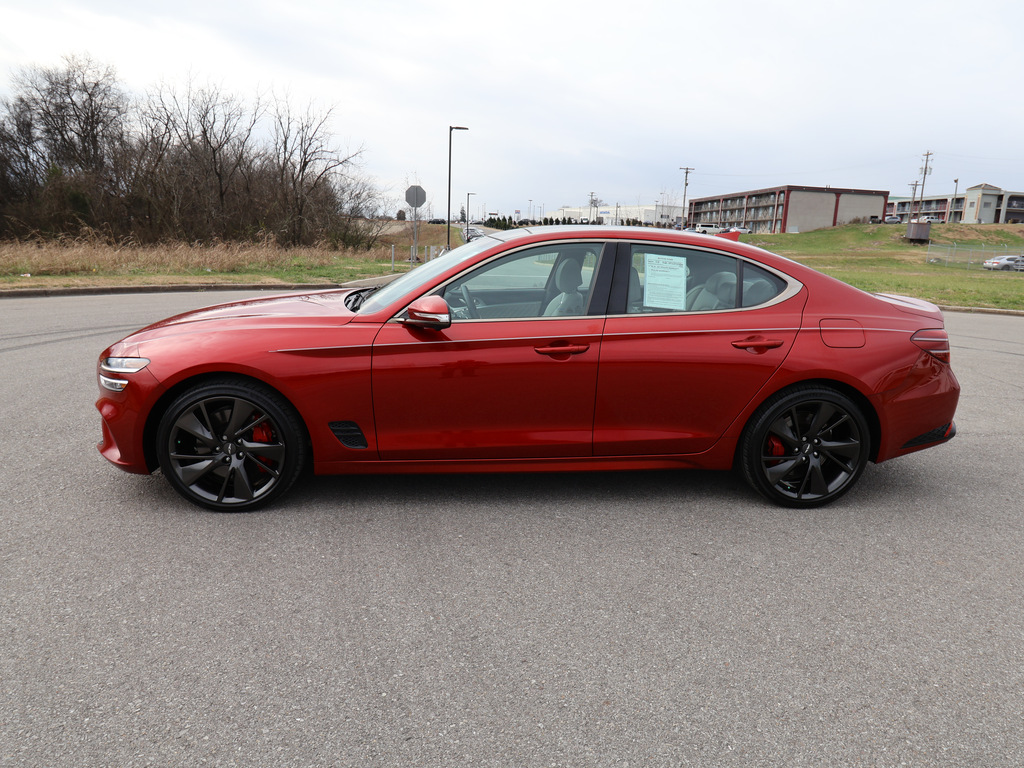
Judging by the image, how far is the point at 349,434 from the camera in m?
4.00

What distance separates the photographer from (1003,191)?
123m

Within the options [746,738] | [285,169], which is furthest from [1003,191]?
[746,738]

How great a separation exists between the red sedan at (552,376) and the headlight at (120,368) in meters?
0.01

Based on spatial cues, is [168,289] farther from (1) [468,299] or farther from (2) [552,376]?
(2) [552,376]

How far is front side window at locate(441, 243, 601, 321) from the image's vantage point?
4105 mm

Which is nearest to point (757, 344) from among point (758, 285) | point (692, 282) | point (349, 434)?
point (758, 285)

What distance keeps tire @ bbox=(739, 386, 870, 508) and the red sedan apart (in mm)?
11

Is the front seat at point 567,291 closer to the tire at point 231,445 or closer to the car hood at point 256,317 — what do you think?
the car hood at point 256,317

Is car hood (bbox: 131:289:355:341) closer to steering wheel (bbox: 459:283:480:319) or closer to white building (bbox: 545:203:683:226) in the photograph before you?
steering wheel (bbox: 459:283:480:319)

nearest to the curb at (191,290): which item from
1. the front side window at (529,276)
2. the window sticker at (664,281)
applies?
the front side window at (529,276)

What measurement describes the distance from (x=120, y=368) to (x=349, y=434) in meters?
1.27

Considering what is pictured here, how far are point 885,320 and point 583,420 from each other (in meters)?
1.91

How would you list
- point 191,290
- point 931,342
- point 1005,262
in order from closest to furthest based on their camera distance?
point 931,342
point 191,290
point 1005,262

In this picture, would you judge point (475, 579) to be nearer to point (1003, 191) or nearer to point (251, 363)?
point (251, 363)
